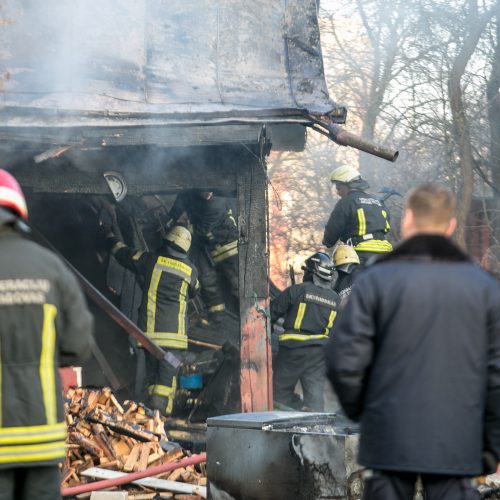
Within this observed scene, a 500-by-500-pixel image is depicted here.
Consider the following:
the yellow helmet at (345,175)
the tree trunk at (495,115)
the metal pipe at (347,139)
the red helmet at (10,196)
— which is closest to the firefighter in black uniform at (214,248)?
the yellow helmet at (345,175)

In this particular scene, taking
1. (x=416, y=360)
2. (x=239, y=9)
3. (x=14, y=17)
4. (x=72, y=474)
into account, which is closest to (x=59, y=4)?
(x=14, y=17)

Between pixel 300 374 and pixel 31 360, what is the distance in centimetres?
714

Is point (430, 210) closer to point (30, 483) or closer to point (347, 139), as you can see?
point (30, 483)

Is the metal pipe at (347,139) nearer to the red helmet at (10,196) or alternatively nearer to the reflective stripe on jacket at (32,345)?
the red helmet at (10,196)

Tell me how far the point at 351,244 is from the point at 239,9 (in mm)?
3024

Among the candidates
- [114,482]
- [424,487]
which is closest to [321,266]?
[114,482]

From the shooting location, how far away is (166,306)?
1012 centimetres

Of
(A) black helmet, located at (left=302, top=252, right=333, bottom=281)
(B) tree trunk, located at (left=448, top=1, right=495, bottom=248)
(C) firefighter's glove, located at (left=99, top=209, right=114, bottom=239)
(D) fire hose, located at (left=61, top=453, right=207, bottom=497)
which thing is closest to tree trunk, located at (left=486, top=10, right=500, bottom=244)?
(B) tree trunk, located at (left=448, top=1, right=495, bottom=248)

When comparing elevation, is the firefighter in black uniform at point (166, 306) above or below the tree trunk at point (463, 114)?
below

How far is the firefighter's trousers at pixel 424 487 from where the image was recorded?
3.76m

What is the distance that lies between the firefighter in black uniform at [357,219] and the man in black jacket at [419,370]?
7345 millimetres

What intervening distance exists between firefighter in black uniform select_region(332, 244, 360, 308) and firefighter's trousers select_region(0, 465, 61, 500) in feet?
24.1

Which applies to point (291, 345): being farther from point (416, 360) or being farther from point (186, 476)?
point (416, 360)

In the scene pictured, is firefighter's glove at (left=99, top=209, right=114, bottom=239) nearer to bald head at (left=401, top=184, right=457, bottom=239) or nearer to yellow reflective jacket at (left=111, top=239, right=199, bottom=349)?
yellow reflective jacket at (left=111, top=239, right=199, bottom=349)
